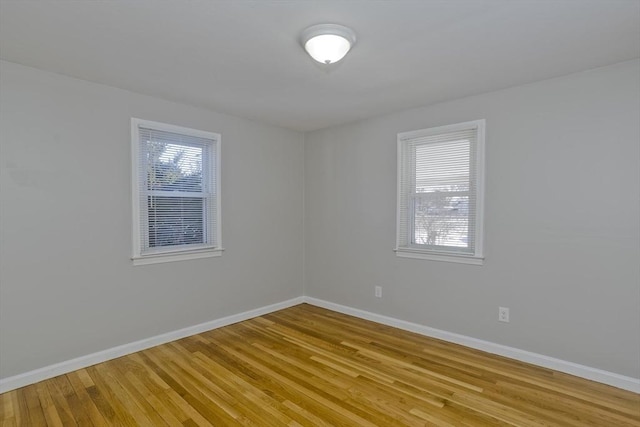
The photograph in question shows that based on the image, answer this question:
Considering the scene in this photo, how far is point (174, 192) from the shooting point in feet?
11.3

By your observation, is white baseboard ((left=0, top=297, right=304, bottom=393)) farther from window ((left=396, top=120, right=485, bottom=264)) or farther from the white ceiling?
the white ceiling

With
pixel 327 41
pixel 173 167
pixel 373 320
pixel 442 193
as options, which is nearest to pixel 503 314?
pixel 442 193

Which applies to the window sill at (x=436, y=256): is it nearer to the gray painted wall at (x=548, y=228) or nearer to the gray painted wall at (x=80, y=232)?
the gray painted wall at (x=548, y=228)

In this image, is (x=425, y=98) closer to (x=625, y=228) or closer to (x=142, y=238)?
(x=625, y=228)

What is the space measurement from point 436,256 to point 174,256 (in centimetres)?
273

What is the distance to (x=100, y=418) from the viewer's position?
214cm

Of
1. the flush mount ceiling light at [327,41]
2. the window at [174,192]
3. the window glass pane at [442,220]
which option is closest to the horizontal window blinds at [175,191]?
the window at [174,192]

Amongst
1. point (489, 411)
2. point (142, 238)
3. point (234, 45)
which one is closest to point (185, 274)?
point (142, 238)

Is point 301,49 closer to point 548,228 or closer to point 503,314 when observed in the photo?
point 548,228

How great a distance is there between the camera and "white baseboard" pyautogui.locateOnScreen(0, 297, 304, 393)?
2.52 meters

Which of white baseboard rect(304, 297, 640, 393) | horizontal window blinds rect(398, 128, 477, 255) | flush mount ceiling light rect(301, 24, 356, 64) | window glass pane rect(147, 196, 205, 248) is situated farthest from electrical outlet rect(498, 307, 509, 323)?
window glass pane rect(147, 196, 205, 248)

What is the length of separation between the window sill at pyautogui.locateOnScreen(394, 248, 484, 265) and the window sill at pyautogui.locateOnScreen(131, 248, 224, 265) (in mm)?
2078

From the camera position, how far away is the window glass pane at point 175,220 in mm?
3312

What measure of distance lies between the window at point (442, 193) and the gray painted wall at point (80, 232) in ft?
6.62
